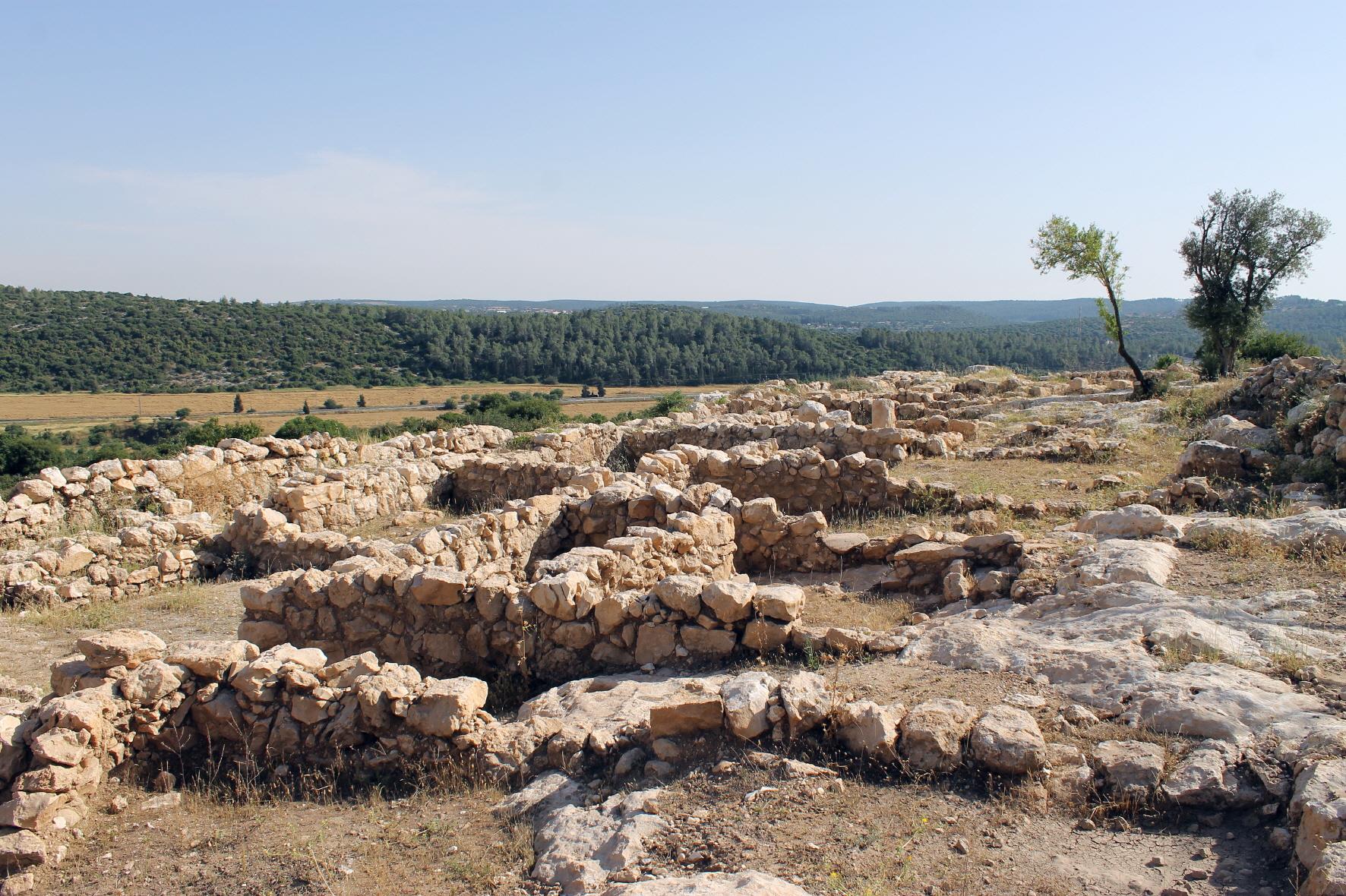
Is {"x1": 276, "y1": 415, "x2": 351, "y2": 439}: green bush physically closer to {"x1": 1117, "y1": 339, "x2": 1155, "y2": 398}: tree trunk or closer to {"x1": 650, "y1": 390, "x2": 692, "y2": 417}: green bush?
{"x1": 650, "y1": 390, "x2": 692, "y2": 417}: green bush

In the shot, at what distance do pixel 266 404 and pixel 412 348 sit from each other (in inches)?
736

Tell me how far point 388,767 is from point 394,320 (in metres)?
74.7

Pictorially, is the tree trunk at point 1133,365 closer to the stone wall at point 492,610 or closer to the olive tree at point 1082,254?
the olive tree at point 1082,254

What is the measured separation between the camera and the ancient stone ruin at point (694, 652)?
14.2 feet

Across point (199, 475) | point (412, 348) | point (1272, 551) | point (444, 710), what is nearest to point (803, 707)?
point (444, 710)

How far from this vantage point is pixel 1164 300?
17212 centimetres

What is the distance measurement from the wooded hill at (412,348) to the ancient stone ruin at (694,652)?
152 feet

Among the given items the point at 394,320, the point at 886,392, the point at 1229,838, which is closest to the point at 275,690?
the point at 1229,838

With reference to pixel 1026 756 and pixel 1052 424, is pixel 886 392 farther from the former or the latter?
pixel 1026 756

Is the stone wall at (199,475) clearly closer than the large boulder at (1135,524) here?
No

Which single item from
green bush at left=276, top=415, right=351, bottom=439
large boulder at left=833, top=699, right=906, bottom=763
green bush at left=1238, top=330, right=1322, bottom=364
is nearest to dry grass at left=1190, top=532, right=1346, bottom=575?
large boulder at left=833, top=699, right=906, bottom=763

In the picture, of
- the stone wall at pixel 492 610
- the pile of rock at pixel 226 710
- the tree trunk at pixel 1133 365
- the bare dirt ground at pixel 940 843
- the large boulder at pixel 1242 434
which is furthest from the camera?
the tree trunk at pixel 1133 365

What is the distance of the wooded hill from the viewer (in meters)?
58.3

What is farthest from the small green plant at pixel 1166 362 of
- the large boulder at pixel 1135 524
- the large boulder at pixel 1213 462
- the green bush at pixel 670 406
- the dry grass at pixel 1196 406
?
the large boulder at pixel 1135 524
